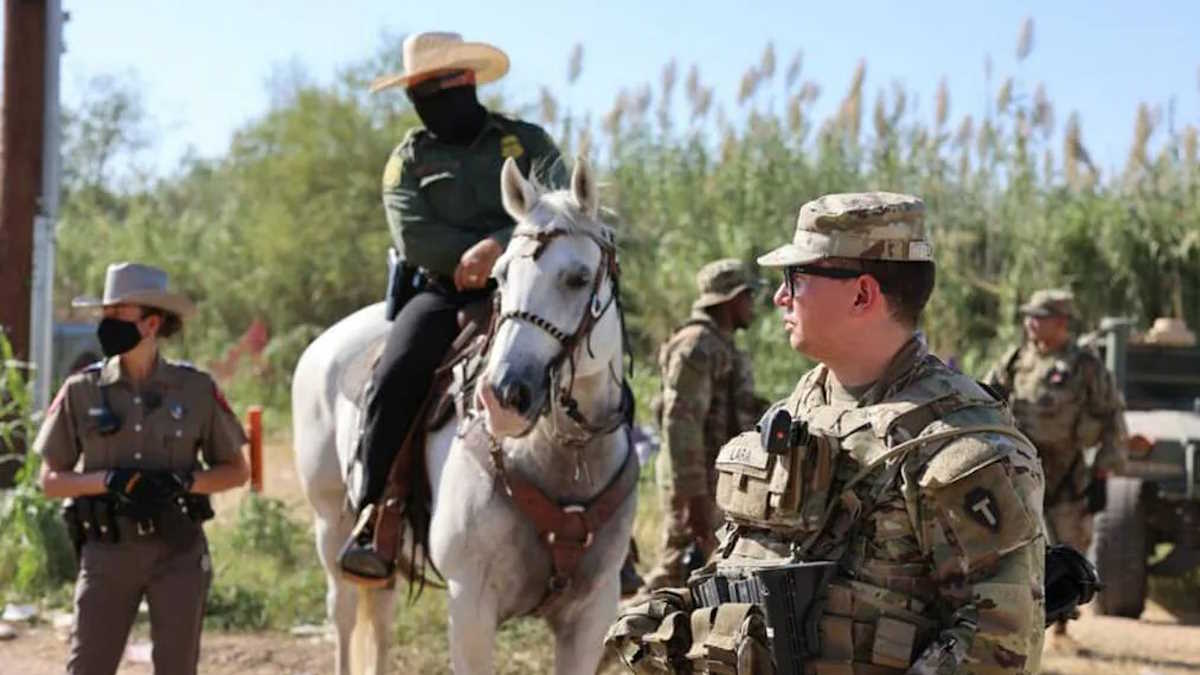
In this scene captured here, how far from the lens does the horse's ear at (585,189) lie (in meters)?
5.09

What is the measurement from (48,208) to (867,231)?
347 inches

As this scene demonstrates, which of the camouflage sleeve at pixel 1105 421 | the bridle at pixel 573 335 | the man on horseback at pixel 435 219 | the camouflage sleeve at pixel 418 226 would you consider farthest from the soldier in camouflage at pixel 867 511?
the camouflage sleeve at pixel 1105 421

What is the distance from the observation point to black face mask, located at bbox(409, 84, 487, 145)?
6082mm

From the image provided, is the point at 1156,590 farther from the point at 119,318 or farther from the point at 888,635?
the point at 888,635

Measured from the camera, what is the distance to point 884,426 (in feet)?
8.75

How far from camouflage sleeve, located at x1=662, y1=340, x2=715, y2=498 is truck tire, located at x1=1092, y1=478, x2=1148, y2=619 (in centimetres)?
343

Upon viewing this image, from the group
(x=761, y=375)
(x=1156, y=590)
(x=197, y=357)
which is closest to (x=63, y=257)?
(x=197, y=357)

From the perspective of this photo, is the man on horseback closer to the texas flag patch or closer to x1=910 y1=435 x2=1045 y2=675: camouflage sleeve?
the texas flag patch

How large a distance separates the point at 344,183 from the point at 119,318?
1768cm

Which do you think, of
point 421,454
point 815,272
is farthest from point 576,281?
point 815,272

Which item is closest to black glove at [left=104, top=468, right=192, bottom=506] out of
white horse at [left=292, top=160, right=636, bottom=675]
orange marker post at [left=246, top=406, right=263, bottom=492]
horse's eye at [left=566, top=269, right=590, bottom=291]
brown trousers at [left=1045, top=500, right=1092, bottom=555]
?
white horse at [left=292, top=160, right=636, bottom=675]

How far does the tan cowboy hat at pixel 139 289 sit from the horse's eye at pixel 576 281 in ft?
4.88

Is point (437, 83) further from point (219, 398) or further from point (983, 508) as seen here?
point (983, 508)

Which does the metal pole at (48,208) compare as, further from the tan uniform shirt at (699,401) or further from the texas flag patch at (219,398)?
the texas flag patch at (219,398)
